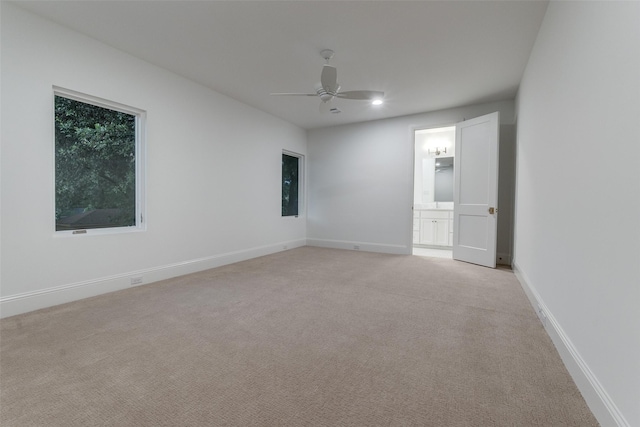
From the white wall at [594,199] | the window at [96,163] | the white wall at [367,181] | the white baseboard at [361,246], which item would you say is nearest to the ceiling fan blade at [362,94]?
the white wall at [594,199]

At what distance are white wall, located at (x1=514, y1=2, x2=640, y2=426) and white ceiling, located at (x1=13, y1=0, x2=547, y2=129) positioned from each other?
66cm

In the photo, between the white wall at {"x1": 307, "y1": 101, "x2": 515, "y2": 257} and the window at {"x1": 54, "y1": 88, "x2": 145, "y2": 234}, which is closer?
the window at {"x1": 54, "y1": 88, "x2": 145, "y2": 234}

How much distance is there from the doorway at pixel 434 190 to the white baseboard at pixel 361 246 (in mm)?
904

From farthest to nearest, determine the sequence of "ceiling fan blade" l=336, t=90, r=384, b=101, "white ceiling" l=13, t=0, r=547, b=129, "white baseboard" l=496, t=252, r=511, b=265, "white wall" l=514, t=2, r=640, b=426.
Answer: "white baseboard" l=496, t=252, r=511, b=265 → "ceiling fan blade" l=336, t=90, r=384, b=101 → "white ceiling" l=13, t=0, r=547, b=129 → "white wall" l=514, t=2, r=640, b=426

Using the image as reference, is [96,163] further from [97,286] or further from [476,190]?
[476,190]

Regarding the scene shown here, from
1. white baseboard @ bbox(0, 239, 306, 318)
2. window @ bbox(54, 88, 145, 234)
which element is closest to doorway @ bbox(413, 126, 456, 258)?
white baseboard @ bbox(0, 239, 306, 318)

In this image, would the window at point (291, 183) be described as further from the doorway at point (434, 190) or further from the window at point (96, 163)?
the window at point (96, 163)

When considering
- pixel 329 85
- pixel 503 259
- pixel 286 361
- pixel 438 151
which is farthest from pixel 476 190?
pixel 286 361

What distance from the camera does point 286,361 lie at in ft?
5.72

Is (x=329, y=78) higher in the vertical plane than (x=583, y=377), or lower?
higher

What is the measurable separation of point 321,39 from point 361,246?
3.97m

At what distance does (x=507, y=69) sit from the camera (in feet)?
11.5

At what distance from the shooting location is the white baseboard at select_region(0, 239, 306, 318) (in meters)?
2.44

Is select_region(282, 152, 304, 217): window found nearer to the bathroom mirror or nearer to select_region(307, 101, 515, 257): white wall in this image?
select_region(307, 101, 515, 257): white wall
